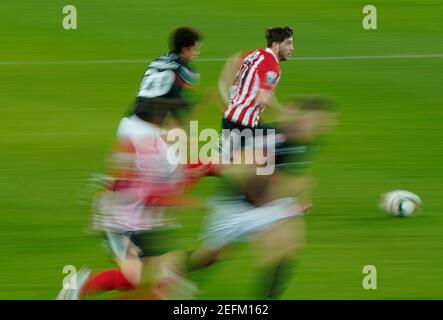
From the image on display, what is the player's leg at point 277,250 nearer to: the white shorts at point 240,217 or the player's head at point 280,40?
the white shorts at point 240,217

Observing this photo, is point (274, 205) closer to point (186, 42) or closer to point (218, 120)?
point (186, 42)

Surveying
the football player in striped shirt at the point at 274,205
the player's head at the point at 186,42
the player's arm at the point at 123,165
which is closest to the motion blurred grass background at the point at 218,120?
the football player in striped shirt at the point at 274,205

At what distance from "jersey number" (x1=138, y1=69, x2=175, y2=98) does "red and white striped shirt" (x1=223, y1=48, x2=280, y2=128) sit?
1.60m

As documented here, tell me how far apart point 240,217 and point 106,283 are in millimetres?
1143

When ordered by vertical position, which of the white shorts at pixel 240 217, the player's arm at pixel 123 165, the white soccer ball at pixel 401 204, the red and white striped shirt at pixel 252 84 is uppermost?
the red and white striped shirt at pixel 252 84

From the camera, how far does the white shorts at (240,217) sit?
10.3 meters

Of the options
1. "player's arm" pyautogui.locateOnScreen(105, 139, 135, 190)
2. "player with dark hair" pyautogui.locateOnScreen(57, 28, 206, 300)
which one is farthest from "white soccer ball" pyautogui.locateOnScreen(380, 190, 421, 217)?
"player's arm" pyautogui.locateOnScreen(105, 139, 135, 190)

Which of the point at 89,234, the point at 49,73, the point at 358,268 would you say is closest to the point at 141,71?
the point at 49,73

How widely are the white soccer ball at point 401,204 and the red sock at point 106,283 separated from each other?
14.0 ft

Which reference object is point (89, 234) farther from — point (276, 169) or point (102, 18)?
point (102, 18)

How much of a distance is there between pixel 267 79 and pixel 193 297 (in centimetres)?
290

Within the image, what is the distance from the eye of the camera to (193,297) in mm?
11133

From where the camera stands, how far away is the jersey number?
38.3 ft

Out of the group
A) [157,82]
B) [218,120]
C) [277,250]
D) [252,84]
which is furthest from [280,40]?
[218,120]
